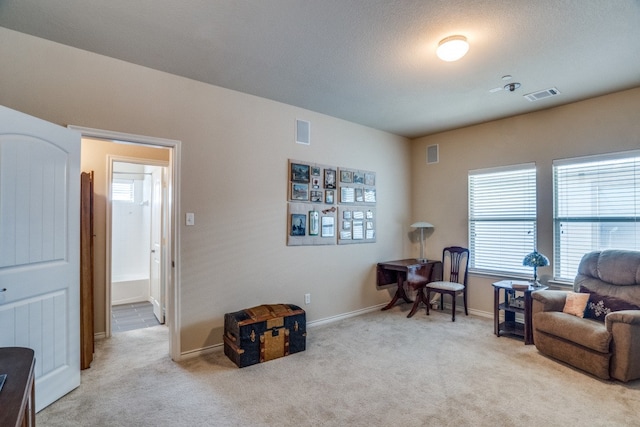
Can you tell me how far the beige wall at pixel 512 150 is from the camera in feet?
11.4

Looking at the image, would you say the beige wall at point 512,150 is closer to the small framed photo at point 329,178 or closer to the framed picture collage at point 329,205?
the framed picture collage at point 329,205

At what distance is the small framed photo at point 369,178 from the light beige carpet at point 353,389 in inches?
87.2

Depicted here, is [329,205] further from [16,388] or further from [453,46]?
[16,388]

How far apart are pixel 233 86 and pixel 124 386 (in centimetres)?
285

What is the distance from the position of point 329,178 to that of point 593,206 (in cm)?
303

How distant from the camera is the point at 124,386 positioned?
254 cm

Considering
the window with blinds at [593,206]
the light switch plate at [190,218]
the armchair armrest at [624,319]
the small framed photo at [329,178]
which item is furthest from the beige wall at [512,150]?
the light switch plate at [190,218]

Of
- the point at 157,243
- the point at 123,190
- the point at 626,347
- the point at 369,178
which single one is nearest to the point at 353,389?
the point at 626,347

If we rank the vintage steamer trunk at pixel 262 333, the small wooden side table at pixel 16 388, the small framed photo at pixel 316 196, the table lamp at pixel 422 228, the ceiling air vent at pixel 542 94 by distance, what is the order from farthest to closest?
the table lamp at pixel 422 228 < the small framed photo at pixel 316 196 < the ceiling air vent at pixel 542 94 < the vintage steamer trunk at pixel 262 333 < the small wooden side table at pixel 16 388

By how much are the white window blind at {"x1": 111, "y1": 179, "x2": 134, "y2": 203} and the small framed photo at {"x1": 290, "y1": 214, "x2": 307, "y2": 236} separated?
3722 millimetres

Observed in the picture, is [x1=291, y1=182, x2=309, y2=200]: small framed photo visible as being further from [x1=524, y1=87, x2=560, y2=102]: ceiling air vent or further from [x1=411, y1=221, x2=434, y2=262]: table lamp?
[x1=524, y1=87, x2=560, y2=102]: ceiling air vent

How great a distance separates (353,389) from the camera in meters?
2.50

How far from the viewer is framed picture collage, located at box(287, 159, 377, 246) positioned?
3893 millimetres

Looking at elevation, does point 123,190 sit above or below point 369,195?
above
